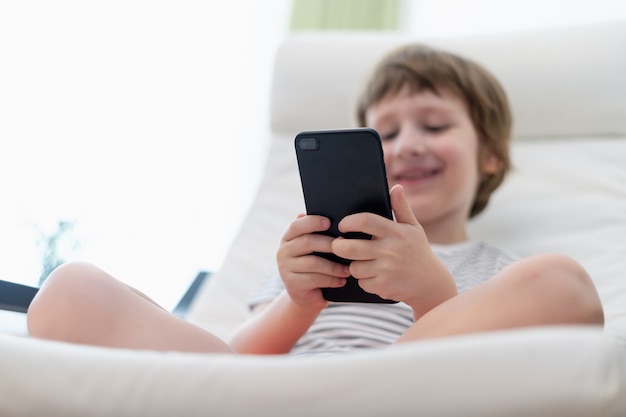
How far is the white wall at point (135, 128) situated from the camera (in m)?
1.14

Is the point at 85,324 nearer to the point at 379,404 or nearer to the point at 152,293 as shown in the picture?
the point at 379,404

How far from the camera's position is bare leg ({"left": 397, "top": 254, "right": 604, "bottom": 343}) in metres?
0.54

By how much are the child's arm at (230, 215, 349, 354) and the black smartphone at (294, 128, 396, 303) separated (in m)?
0.02

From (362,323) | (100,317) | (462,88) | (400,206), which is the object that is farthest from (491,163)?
(100,317)

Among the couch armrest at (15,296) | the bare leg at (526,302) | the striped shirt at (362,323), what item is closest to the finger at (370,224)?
the bare leg at (526,302)

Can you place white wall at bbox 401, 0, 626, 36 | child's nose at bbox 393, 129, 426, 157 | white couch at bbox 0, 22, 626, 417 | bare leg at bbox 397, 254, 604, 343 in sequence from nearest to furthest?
white couch at bbox 0, 22, 626, 417, bare leg at bbox 397, 254, 604, 343, child's nose at bbox 393, 129, 426, 157, white wall at bbox 401, 0, 626, 36

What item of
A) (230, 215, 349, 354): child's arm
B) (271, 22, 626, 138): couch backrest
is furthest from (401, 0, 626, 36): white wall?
(230, 215, 349, 354): child's arm

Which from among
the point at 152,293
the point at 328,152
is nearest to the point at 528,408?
the point at 328,152

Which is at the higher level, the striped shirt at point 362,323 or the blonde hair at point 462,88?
the blonde hair at point 462,88

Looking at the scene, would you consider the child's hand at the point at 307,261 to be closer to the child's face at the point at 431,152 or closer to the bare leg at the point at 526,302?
the bare leg at the point at 526,302

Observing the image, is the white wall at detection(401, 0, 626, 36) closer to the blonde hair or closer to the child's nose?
the blonde hair

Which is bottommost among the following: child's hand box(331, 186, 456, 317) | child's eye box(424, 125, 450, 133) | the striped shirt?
the striped shirt

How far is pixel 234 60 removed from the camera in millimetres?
1856

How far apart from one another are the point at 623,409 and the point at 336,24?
1786 millimetres
